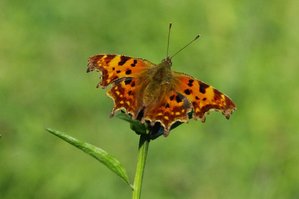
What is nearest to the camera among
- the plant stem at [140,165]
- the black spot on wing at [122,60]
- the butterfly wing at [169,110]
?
the plant stem at [140,165]

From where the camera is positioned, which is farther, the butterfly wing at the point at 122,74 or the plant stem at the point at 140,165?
the butterfly wing at the point at 122,74

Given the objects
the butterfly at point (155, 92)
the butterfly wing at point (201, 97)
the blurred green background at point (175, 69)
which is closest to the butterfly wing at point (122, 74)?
the butterfly at point (155, 92)

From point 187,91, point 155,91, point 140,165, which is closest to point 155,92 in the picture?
point 155,91

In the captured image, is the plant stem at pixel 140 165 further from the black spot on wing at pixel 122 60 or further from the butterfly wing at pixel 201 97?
the black spot on wing at pixel 122 60

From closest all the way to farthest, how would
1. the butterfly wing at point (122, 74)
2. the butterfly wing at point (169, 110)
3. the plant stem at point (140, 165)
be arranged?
the plant stem at point (140, 165) < the butterfly wing at point (169, 110) < the butterfly wing at point (122, 74)

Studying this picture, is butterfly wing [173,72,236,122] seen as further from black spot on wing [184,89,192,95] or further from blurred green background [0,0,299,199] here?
blurred green background [0,0,299,199]

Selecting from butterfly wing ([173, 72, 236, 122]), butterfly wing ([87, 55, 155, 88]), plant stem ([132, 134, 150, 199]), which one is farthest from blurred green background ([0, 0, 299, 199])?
plant stem ([132, 134, 150, 199])

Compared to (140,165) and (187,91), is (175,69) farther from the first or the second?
(140,165)
